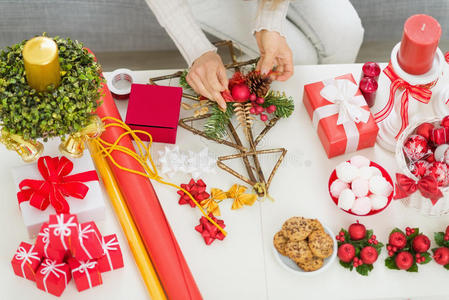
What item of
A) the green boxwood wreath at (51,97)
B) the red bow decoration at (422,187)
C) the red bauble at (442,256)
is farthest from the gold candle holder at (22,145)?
the red bauble at (442,256)

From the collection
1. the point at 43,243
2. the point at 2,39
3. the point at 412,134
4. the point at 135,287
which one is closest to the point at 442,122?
the point at 412,134

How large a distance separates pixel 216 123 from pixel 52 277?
0.49 m

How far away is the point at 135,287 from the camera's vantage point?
1.16 metres

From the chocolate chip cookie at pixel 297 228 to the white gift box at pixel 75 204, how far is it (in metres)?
0.39

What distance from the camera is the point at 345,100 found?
4.16ft

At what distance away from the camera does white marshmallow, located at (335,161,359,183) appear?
121cm

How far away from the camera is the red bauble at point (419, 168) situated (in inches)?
45.1

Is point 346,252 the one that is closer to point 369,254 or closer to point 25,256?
point 369,254

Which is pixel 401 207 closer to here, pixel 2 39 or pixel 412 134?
pixel 412 134


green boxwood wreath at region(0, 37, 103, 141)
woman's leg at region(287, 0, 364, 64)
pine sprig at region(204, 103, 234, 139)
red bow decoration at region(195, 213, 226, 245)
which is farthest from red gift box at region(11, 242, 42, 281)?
woman's leg at region(287, 0, 364, 64)

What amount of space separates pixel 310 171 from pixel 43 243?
1.97 ft

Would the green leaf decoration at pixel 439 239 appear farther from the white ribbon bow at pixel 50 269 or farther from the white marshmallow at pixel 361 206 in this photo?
the white ribbon bow at pixel 50 269

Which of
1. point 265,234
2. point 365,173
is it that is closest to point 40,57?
point 265,234

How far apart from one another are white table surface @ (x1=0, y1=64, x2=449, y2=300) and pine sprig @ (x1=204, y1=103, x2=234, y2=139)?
0.10 ft
